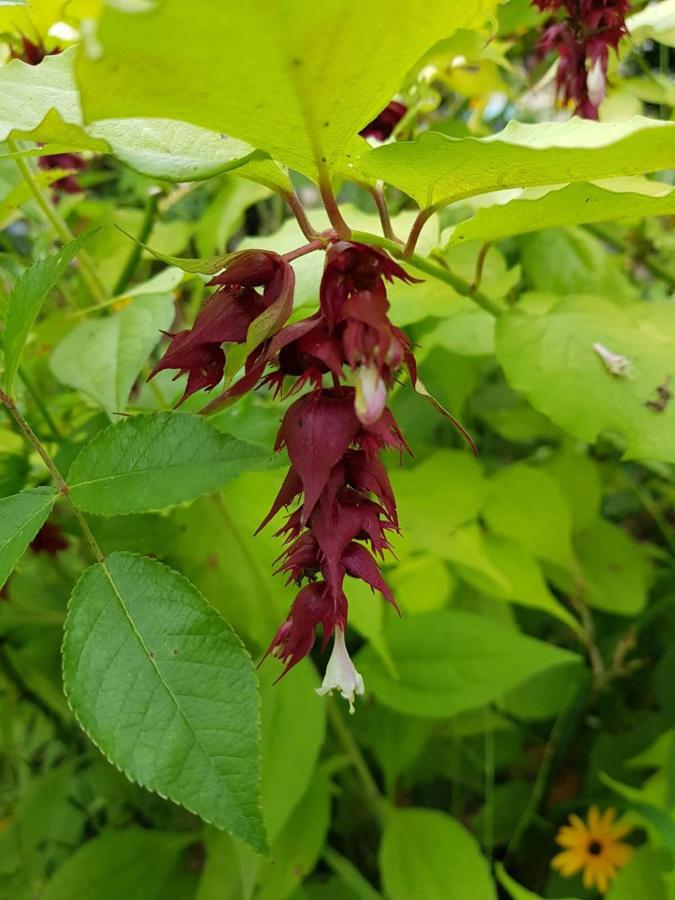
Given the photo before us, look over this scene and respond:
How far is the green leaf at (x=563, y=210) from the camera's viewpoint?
1.25ft

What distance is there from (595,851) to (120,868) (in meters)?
0.51

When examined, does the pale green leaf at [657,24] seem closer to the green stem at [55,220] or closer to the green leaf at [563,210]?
Result: the green leaf at [563,210]

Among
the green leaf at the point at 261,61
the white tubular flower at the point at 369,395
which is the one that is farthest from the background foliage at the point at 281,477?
the white tubular flower at the point at 369,395

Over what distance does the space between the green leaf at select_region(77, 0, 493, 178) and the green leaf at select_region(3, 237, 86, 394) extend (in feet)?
0.44

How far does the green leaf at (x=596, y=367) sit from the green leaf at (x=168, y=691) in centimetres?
30

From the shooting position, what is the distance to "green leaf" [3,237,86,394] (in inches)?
15.6

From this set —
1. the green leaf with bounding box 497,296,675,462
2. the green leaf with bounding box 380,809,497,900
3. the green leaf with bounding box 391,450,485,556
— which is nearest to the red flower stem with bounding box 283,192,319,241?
the green leaf with bounding box 497,296,675,462

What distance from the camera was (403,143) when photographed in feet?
1.11

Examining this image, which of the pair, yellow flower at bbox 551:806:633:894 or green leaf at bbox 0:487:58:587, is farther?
yellow flower at bbox 551:806:633:894

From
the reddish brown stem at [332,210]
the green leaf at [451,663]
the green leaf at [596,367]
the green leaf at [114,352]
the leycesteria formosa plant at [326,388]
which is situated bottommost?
the green leaf at [451,663]

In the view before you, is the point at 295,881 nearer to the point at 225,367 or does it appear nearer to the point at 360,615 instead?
the point at 360,615

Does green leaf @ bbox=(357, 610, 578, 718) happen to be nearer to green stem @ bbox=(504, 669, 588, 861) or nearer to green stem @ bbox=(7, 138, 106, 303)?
green stem @ bbox=(504, 669, 588, 861)

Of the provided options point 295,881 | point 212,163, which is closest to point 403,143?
point 212,163

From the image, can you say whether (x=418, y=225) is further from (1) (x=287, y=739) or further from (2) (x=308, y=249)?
(1) (x=287, y=739)
